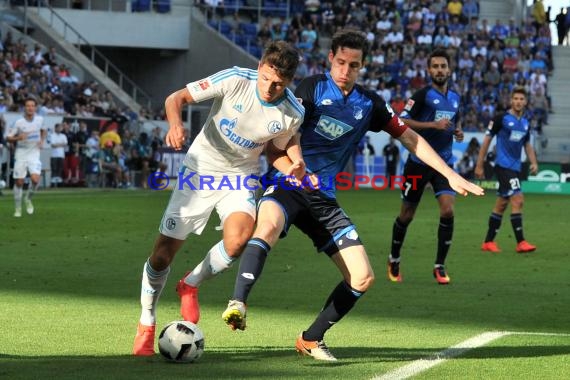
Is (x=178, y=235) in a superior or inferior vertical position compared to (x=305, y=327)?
superior

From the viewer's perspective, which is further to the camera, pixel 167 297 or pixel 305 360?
pixel 167 297

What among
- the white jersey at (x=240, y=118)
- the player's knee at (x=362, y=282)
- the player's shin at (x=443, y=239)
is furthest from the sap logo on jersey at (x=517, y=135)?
the player's knee at (x=362, y=282)

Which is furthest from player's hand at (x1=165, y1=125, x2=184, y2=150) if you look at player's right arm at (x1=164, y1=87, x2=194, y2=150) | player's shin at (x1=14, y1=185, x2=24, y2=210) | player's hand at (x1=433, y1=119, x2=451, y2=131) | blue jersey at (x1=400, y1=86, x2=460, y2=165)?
player's shin at (x1=14, y1=185, x2=24, y2=210)

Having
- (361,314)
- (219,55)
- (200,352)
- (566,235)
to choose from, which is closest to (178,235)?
(200,352)

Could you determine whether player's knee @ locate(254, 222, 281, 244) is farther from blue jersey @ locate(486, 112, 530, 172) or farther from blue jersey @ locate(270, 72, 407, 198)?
blue jersey @ locate(486, 112, 530, 172)

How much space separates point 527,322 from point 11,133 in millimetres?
14761

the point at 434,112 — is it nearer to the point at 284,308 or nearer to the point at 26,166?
the point at 284,308

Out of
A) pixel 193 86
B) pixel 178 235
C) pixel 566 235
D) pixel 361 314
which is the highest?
pixel 193 86

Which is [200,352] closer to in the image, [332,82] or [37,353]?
[37,353]

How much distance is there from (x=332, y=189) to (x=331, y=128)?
423 millimetres

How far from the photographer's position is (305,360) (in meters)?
7.76

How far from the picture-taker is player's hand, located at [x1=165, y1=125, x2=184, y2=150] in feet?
24.3

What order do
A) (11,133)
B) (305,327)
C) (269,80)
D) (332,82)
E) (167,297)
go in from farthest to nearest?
(11,133) → (167,297) → (305,327) → (332,82) → (269,80)

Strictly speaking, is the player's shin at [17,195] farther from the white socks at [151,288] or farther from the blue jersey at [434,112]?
the white socks at [151,288]
